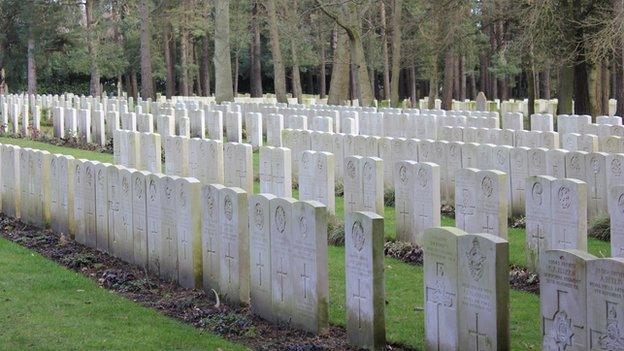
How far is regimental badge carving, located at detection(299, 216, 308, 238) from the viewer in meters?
8.02

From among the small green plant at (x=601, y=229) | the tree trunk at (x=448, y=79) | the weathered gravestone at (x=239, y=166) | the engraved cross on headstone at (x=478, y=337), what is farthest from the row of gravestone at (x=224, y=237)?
the tree trunk at (x=448, y=79)

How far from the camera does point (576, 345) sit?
20.2ft

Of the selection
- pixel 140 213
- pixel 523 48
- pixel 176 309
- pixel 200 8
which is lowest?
pixel 176 309

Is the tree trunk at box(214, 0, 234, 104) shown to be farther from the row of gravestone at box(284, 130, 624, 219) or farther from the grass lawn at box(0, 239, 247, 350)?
the grass lawn at box(0, 239, 247, 350)

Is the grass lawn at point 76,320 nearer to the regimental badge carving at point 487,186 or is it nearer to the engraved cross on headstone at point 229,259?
the engraved cross on headstone at point 229,259

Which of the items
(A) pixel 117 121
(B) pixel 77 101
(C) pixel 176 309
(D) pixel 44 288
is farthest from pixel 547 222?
(B) pixel 77 101

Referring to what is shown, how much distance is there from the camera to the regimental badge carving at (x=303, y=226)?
26.3ft

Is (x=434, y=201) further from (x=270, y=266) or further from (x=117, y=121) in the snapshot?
(x=117, y=121)

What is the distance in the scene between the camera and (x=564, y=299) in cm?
616

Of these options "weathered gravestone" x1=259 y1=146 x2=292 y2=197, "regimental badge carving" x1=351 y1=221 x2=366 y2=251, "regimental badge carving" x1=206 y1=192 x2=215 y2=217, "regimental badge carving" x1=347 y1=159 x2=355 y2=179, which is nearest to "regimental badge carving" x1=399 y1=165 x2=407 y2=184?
"regimental badge carving" x1=347 y1=159 x2=355 y2=179

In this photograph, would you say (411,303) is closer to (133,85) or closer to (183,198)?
(183,198)

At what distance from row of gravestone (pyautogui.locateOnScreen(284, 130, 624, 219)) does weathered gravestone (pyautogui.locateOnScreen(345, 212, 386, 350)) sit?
3294mm

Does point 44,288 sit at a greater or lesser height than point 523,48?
lesser

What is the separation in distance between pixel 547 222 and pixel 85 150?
16.0 meters
